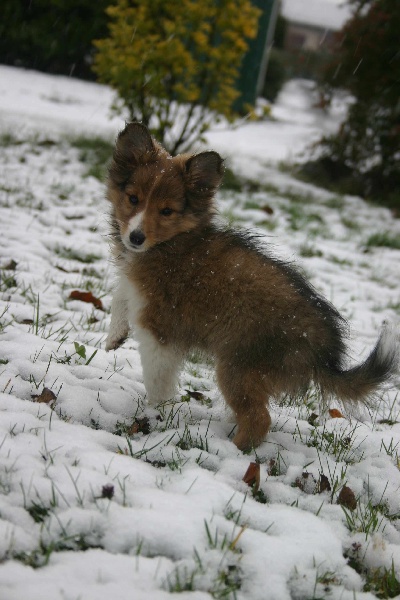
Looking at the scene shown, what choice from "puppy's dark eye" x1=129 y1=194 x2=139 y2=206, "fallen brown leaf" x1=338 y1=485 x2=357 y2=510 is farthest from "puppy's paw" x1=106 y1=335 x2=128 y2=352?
"fallen brown leaf" x1=338 y1=485 x2=357 y2=510

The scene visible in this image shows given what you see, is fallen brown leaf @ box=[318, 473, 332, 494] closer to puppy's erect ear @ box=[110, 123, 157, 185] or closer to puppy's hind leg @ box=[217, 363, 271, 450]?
puppy's hind leg @ box=[217, 363, 271, 450]

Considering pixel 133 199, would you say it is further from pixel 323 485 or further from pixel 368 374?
pixel 323 485

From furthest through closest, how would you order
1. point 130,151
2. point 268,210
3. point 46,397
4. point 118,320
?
1. point 268,210
2. point 118,320
3. point 130,151
4. point 46,397

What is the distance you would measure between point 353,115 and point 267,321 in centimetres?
1035

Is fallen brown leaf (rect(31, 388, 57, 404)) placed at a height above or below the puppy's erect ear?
below

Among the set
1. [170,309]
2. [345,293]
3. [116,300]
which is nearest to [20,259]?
[116,300]

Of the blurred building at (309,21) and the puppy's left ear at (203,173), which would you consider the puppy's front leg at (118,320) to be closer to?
the puppy's left ear at (203,173)

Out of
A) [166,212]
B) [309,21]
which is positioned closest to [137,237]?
[166,212]

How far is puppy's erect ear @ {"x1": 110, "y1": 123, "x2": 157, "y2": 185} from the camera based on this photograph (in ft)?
11.2

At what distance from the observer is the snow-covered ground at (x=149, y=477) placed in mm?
1874

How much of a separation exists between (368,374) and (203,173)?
4.94ft

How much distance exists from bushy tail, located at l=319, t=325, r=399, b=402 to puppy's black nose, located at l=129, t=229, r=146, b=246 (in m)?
1.24

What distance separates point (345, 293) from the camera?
5957 millimetres

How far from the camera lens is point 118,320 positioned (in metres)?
3.54
